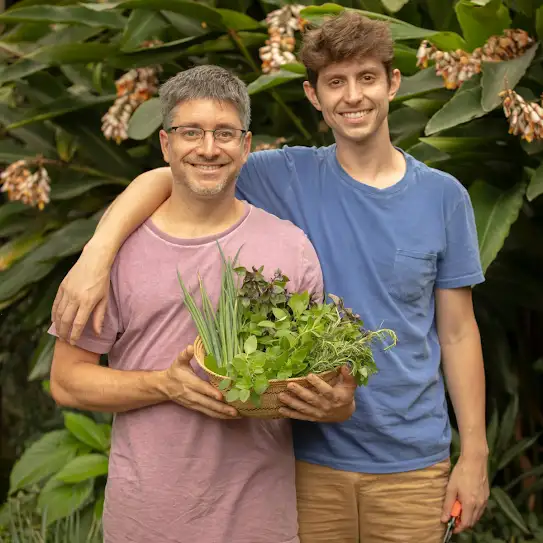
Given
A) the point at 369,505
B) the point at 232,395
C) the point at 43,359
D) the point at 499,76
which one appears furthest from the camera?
the point at 43,359

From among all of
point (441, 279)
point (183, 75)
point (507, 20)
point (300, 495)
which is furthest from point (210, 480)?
point (507, 20)

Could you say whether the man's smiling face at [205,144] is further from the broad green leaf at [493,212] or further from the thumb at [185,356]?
the broad green leaf at [493,212]

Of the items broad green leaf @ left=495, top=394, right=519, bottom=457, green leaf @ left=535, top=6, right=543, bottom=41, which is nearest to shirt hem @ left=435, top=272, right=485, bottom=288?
green leaf @ left=535, top=6, right=543, bottom=41

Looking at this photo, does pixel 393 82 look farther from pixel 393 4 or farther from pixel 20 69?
pixel 20 69

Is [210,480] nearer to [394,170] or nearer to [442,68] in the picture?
[394,170]

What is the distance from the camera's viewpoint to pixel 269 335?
1.45 meters

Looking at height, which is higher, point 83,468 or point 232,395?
point 232,395

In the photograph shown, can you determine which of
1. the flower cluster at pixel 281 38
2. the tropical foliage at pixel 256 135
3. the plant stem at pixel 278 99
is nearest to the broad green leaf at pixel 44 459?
the tropical foliage at pixel 256 135

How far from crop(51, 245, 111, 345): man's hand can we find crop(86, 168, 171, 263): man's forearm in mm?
23

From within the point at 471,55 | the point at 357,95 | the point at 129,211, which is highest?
the point at 357,95

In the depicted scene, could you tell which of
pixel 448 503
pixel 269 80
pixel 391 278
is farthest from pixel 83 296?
pixel 269 80

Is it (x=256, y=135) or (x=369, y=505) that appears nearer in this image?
(x=369, y=505)

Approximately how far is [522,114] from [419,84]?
0.41 m

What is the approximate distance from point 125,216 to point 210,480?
47cm
